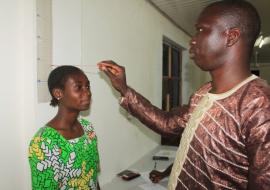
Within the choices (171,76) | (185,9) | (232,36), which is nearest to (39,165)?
(232,36)

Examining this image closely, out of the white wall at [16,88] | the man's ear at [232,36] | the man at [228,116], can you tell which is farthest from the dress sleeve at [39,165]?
the man's ear at [232,36]

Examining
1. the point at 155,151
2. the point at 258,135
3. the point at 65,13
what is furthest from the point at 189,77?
the point at 258,135

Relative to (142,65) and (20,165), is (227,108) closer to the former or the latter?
(20,165)

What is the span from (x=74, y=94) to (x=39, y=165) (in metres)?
0.37

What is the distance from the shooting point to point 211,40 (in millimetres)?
846

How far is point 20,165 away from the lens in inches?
51.2

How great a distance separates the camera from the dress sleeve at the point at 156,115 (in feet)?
3.77

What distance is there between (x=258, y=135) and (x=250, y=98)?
11cm

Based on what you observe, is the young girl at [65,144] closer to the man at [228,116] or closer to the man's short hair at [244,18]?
the man at [228,116]

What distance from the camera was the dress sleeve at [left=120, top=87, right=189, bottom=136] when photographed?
A: 3.77ft

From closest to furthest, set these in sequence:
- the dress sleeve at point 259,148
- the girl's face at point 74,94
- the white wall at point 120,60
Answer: the dress sleeve at point 259,148 < the girl's face at point 74,94 < the white wall at point 120,60

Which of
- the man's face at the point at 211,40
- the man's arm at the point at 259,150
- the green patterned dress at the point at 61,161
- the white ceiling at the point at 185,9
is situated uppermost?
the white ceiling at the point at 185,9

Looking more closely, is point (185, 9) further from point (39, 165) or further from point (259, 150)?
point (259, 150)

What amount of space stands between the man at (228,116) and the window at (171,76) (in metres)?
2.48
